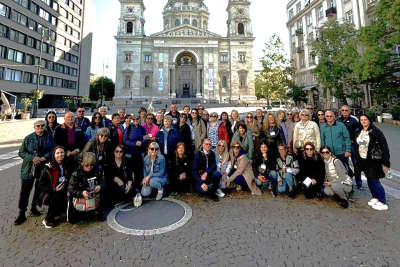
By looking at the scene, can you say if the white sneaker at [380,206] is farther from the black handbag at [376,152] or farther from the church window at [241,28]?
the church window at [241,28]

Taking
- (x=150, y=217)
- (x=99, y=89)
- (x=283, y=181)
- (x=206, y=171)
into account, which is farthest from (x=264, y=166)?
(x=99, y=89)

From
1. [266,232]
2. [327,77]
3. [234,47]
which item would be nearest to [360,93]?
[327,77]

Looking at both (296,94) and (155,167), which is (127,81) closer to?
(296,94)

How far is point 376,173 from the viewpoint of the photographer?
4168 millimetres

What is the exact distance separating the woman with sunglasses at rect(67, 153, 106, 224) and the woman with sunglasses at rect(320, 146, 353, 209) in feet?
15.8

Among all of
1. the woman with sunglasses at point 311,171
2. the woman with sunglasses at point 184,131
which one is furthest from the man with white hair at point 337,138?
the woman with sunglasses at point 184,131

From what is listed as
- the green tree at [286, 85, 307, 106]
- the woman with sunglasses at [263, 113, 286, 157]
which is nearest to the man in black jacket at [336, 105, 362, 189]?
the woman with sunglasses at [263, 113, 286, 157]

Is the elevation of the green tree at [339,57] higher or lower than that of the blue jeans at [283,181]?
higher

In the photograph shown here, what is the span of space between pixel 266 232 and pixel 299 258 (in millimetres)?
698

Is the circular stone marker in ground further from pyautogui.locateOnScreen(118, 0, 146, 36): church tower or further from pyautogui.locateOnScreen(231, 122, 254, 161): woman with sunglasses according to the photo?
pyautogui.locateOnScreen(118, 0, 146, 36): church tower

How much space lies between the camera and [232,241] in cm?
329

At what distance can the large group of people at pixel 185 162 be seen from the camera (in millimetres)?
3855

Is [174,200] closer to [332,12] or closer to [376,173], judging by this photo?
[376,173]

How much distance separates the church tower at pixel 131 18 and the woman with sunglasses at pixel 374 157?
54326 millimetres
